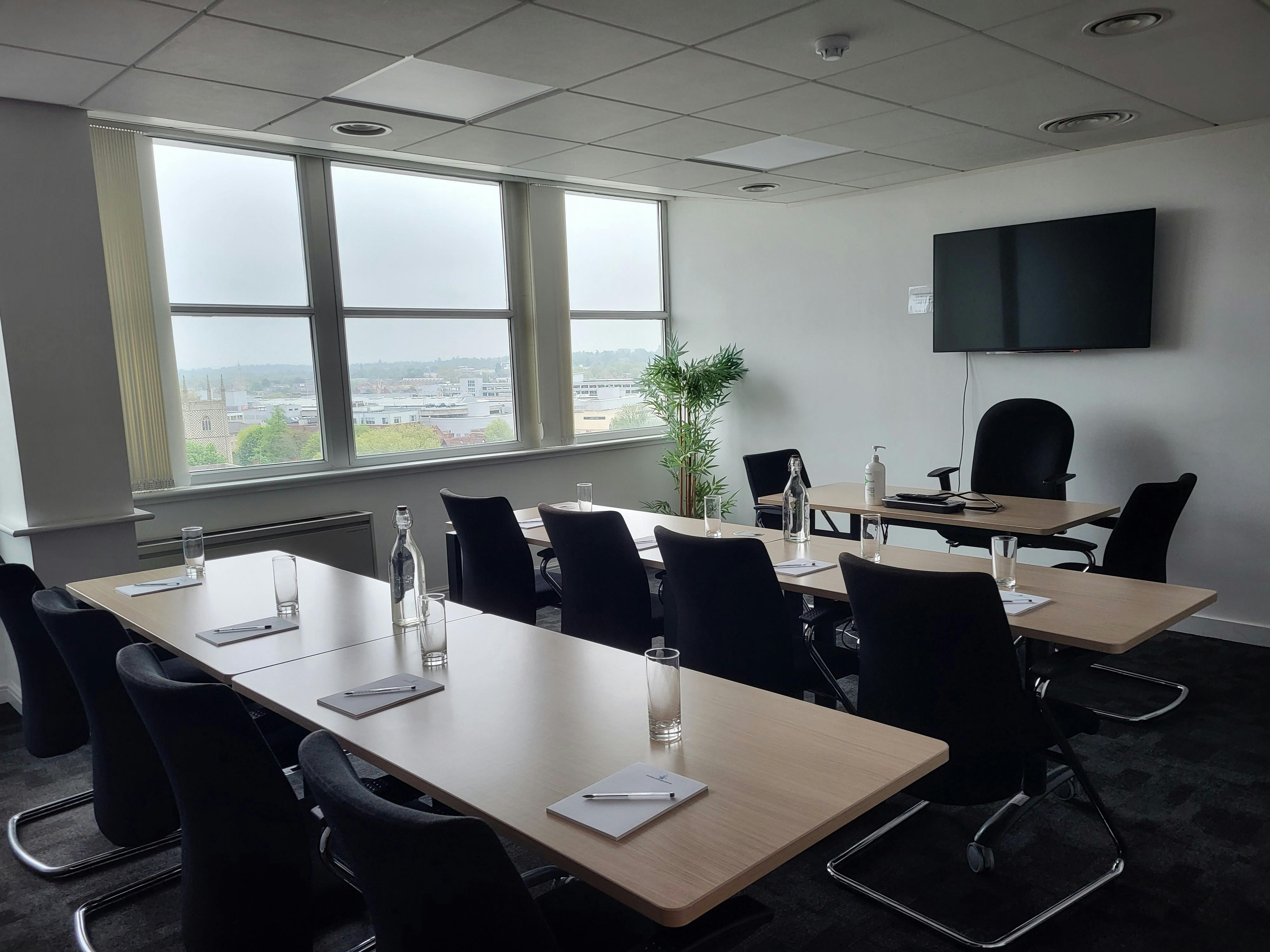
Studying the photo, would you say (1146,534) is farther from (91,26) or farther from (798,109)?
(91,26)

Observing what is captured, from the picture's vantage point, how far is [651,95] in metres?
3.75

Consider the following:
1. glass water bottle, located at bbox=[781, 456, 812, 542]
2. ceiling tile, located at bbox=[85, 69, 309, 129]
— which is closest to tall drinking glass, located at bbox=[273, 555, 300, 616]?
glass water bottle, located at bbox=[781, 456, 812, 542]

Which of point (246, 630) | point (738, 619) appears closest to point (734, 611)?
point (738, 619)

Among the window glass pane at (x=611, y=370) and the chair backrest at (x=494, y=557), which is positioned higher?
the window glass pane at (x=611, y=370)

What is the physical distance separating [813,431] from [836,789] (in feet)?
17.4

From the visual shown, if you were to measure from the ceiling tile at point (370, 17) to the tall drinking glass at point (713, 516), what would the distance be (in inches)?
73.6

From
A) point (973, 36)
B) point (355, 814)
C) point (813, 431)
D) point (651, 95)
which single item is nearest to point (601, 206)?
point (813, 431)

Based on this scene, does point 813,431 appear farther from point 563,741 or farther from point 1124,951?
point 563,741

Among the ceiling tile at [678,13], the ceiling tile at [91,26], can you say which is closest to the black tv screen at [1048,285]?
the ceiling tile at [678,13]

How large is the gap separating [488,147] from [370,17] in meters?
1.93

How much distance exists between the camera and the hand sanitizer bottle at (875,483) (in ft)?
14.0

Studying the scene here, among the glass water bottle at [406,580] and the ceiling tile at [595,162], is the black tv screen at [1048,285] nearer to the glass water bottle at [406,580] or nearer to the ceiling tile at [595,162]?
the ceiling tile at [595,162]

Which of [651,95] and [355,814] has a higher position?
[651,95]

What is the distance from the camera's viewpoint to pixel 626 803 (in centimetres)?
144
